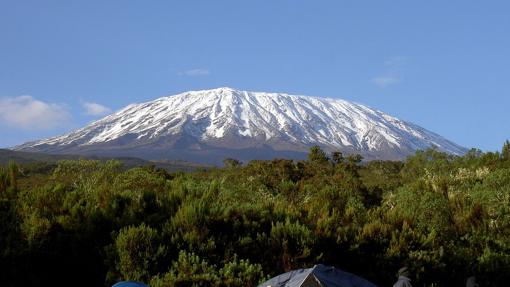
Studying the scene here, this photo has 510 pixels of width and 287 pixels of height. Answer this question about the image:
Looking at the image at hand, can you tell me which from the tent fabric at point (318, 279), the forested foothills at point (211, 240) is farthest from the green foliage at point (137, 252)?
the tent fabric at point (318, 279)

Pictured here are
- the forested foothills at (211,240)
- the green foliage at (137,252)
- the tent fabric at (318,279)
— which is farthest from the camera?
the forested foothills at (211,240)

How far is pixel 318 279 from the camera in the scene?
11.0m

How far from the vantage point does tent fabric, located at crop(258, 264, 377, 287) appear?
11023 mm

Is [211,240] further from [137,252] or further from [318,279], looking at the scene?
[318,279]

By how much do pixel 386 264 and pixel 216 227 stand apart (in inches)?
176

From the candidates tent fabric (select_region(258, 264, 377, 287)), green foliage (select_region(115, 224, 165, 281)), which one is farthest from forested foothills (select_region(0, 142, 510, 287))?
tent fabric (select_region(258, 264, 377, 287))

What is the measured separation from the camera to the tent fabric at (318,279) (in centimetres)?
1102

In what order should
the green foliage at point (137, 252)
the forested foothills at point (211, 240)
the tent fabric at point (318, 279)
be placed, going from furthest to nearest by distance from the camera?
the forested foothills at point (211, 240) → the green foliage at point (137, 252) → the tent fabric at point (318, 279)

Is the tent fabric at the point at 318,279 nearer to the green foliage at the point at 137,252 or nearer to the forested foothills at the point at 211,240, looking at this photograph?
the forested foothills at the point at 211,240

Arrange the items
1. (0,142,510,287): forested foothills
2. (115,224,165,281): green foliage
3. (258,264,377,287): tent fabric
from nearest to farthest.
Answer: (258,264,377,287): tent fabric, (115,224,165,281): green foliage, (0,142,510,287): forested foothills

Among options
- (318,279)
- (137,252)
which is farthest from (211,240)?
(318,279)

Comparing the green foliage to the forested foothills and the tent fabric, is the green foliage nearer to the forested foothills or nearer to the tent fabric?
the forested foothills

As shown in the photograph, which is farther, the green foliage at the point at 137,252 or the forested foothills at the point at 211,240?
the forested foothills at the point at 211,240

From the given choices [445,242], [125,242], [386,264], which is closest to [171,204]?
[125,242]
